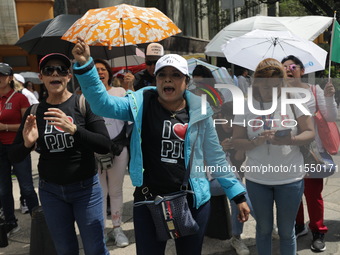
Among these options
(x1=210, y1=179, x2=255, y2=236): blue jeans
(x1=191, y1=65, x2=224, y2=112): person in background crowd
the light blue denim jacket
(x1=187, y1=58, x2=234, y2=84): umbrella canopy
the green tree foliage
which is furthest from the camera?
the green tree foliage

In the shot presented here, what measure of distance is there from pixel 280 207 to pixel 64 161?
168 cm

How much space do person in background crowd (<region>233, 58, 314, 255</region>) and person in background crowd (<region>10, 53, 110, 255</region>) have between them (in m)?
1.11

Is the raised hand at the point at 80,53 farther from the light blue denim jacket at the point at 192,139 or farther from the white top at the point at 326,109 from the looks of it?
the white top at the point at 326,109

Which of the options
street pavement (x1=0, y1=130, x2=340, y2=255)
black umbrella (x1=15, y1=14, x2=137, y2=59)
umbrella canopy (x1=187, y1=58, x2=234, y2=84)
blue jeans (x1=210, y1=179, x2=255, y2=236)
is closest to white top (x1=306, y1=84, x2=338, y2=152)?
street pavement (x1=0, y1=130, x2=340, y2=255)

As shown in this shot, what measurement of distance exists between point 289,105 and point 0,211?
369cm

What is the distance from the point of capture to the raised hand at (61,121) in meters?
2.67

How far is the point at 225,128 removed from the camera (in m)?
3.10

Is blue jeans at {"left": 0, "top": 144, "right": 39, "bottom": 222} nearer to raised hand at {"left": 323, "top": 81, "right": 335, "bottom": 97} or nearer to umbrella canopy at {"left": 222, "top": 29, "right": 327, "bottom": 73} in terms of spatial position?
umbrella canopy at {"left": 222, "top": 29, "right": 327, "bottom": 73}

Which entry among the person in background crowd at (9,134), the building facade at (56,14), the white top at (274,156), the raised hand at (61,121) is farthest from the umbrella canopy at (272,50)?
the building facade at (56,14)

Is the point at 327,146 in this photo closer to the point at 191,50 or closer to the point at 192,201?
the point at 192,201

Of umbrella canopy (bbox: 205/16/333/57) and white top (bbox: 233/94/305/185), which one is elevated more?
umbrella canopy (bbox: 205/16/333/57)

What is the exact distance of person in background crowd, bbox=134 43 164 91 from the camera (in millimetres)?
4750

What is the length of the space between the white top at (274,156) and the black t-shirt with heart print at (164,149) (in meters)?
0.67

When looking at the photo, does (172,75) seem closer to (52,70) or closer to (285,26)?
(52,70)
